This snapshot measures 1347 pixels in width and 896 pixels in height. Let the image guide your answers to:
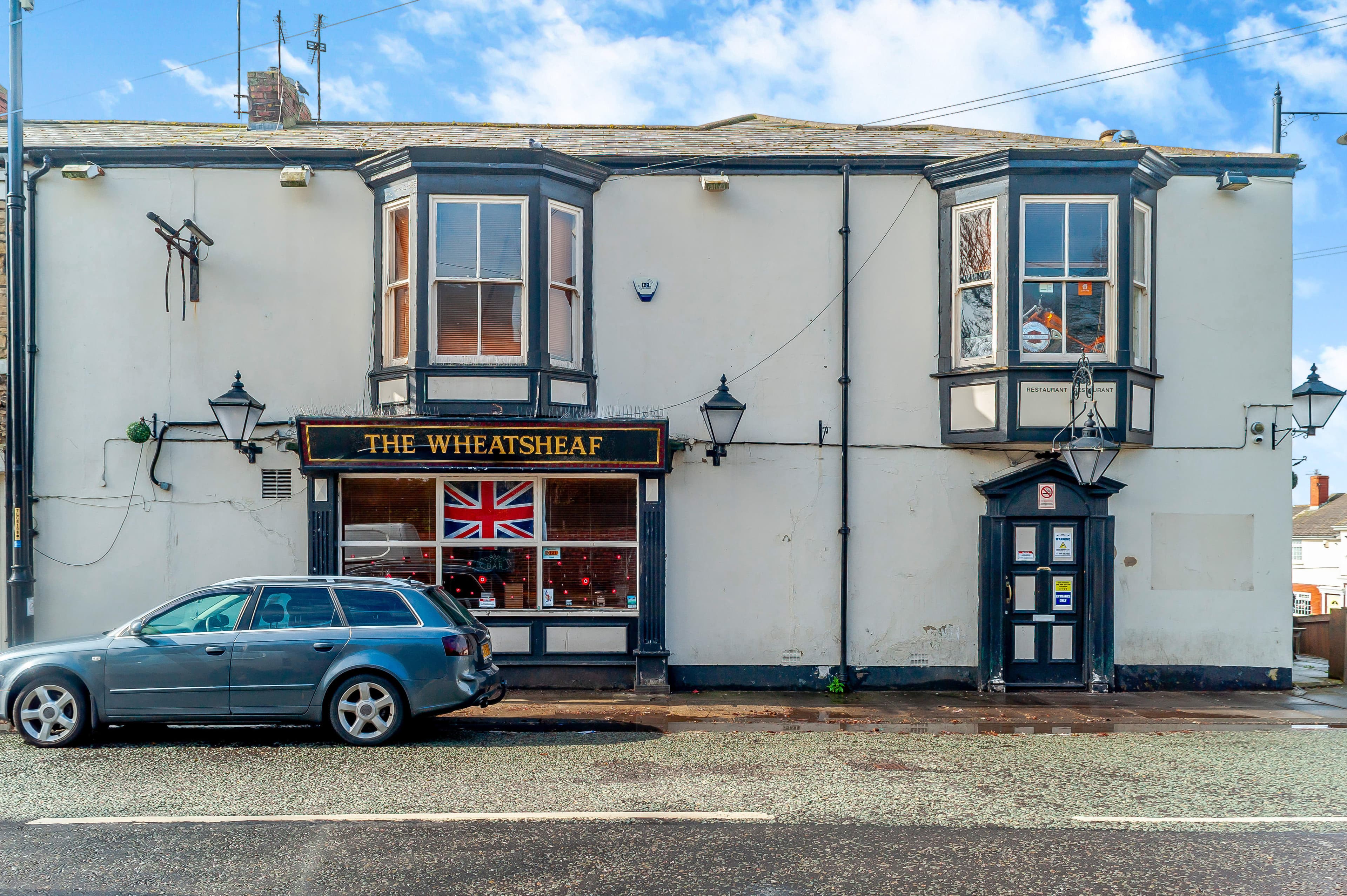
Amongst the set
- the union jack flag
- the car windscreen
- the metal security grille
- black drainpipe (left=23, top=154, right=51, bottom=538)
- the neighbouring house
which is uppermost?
black drainpipe (left=23, top=154, right=51, bottom=538)

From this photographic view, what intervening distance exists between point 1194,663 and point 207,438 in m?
12.7

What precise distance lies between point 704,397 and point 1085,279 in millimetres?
4857

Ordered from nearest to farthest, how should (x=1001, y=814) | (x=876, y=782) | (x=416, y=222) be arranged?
(x=1001, y=814) < (x=876, y=782) < (x=416, y=222)

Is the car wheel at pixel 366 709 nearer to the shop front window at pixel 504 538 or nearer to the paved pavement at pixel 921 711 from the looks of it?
the paved pavement at pixel 921 711

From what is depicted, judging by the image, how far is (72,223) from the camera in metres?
10.8

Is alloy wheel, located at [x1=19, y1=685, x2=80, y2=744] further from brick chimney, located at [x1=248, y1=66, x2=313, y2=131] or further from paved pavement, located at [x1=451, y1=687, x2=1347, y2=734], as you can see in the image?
brick chimney, located at [x1=248, y1=66, x2=313, y2=131]

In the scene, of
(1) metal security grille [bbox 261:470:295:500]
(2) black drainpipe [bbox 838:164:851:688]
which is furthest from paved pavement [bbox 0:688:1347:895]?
(1) metal security grille [bbox 261:470:295:500]

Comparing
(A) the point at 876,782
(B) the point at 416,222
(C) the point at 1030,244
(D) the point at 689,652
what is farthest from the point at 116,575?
(C) the point at 1030,244

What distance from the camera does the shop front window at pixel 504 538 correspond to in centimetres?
1085

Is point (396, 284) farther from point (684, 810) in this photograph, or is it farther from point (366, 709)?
point (684, 810)

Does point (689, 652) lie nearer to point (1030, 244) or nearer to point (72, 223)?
point (1030, 244)

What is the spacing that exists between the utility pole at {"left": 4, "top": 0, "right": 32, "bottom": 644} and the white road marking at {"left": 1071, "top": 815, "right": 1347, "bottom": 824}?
36.0 feet

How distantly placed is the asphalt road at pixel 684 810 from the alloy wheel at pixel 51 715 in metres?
0.19

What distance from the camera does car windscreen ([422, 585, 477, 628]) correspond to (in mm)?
8180
